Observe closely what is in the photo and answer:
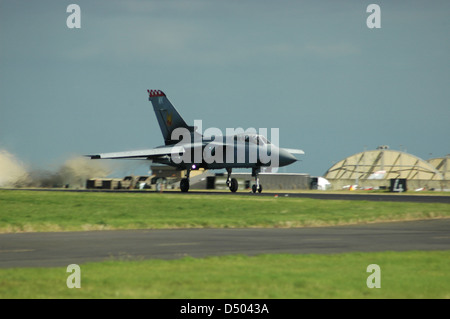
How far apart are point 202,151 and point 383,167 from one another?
72689 mm

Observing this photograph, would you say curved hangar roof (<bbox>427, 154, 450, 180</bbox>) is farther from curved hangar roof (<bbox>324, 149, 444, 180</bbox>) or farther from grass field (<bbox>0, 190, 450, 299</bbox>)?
grass field (<bbox>0, 190, 450, 299</bbox>)

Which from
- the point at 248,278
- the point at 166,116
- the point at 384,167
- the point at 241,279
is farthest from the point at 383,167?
the point at 241,279

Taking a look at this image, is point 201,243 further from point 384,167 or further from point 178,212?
point 384,167

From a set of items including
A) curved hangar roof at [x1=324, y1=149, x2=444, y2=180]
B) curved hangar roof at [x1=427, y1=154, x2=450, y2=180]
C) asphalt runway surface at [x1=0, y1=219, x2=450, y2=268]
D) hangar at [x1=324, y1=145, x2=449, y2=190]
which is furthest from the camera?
curved hangar roof at [x1=427, y1=154, x2=450, y2=180]

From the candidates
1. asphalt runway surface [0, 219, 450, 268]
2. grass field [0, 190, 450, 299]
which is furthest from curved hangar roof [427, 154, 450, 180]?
grass field [0, 190, 450, 299]

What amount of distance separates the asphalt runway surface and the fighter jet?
2163cm

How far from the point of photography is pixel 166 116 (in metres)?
52.5

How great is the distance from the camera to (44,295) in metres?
10.0

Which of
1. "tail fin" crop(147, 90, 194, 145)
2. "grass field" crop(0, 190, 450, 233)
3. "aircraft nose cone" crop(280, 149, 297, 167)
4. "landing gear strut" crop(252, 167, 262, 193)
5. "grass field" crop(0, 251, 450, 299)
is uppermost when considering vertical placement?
"tail fin" crop(147, 90, 194, 145)

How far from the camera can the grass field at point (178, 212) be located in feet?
81.9

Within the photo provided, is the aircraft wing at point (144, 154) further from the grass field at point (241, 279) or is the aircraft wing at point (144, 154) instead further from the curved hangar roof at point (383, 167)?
the curved hangar roof at point (383, 167)

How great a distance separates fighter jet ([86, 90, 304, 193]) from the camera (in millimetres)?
46000

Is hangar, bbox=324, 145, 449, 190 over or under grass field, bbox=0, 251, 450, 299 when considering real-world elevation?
over
